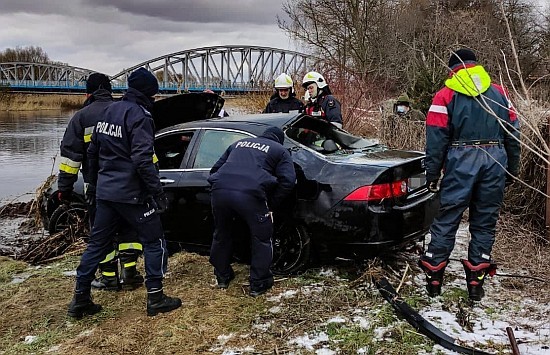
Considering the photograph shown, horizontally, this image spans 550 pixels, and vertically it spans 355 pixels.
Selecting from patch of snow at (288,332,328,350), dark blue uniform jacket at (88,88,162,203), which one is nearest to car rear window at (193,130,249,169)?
dark blue uniform jacket at (88,88,162,203)

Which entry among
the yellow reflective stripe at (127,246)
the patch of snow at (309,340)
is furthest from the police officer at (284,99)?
the patch of snow at (309,340)

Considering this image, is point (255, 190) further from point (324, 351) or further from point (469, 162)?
point (469, 162)

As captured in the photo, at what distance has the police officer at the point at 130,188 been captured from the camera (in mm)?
3881

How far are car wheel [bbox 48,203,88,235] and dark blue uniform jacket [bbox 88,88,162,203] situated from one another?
8.01 ft

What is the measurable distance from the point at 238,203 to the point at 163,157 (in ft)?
5.27

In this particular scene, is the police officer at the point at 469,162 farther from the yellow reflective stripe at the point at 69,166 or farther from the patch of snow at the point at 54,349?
the yellow reflective stripe at the point at 69,166

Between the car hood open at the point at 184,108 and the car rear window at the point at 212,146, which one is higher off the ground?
the car hood open at the point at 184,108

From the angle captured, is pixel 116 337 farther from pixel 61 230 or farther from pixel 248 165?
pixel 61 230

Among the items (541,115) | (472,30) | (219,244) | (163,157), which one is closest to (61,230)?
(163,157)

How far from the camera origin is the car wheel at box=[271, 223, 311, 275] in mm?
4540

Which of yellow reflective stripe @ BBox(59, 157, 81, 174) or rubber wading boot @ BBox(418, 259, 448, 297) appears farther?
yellow reflective stripe @ BBox(59, 157, 81, 174)

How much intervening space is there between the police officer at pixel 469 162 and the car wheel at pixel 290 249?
104cm

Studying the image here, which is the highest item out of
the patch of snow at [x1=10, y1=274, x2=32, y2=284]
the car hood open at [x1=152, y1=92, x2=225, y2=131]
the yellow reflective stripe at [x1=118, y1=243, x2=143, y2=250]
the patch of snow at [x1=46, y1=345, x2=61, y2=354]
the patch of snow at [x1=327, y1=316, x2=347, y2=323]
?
the car hood open at [x1=152, y1=92, x2=225, y2=131]

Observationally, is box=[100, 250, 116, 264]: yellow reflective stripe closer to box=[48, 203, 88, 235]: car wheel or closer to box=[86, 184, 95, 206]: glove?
box=[86, 184, 95, 206]: glove
